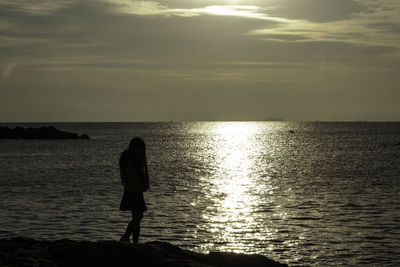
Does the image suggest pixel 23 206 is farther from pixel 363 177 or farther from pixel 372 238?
pixel 363 177

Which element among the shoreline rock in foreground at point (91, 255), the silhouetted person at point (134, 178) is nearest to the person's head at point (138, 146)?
the silhouetted person at point (134, 178)

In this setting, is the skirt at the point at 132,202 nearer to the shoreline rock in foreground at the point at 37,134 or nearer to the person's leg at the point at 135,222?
the person's leg at the point at 135,222

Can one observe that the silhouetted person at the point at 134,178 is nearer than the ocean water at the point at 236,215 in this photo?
Yes

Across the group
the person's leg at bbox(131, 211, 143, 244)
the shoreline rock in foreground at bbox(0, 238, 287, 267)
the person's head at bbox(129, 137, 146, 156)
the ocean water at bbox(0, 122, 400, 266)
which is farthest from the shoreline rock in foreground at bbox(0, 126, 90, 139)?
the shoreline rock in foreground at bbox(0, 238, 287, 267)

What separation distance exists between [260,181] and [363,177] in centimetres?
1105

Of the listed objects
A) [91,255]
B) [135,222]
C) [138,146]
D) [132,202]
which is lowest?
[91,255]

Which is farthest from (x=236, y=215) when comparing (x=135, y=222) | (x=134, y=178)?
(x=134, y=178)

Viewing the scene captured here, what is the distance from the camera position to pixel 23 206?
31094mm

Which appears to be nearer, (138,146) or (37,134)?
(138,146)

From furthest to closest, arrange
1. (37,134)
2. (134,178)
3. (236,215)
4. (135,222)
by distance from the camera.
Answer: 1. (37,134)
2. (236,215)
3. (135,222)
4. (134,178)

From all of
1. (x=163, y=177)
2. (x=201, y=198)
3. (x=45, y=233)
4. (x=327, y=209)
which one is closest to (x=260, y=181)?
(x=163, y=177)

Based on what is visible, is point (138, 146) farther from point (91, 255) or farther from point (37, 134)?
point (37, 134)

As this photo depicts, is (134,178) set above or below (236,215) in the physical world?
above

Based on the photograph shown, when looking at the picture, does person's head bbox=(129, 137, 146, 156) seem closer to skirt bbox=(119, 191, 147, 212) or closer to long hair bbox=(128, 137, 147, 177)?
long hair bbox=(128, 137, 147, 177)
